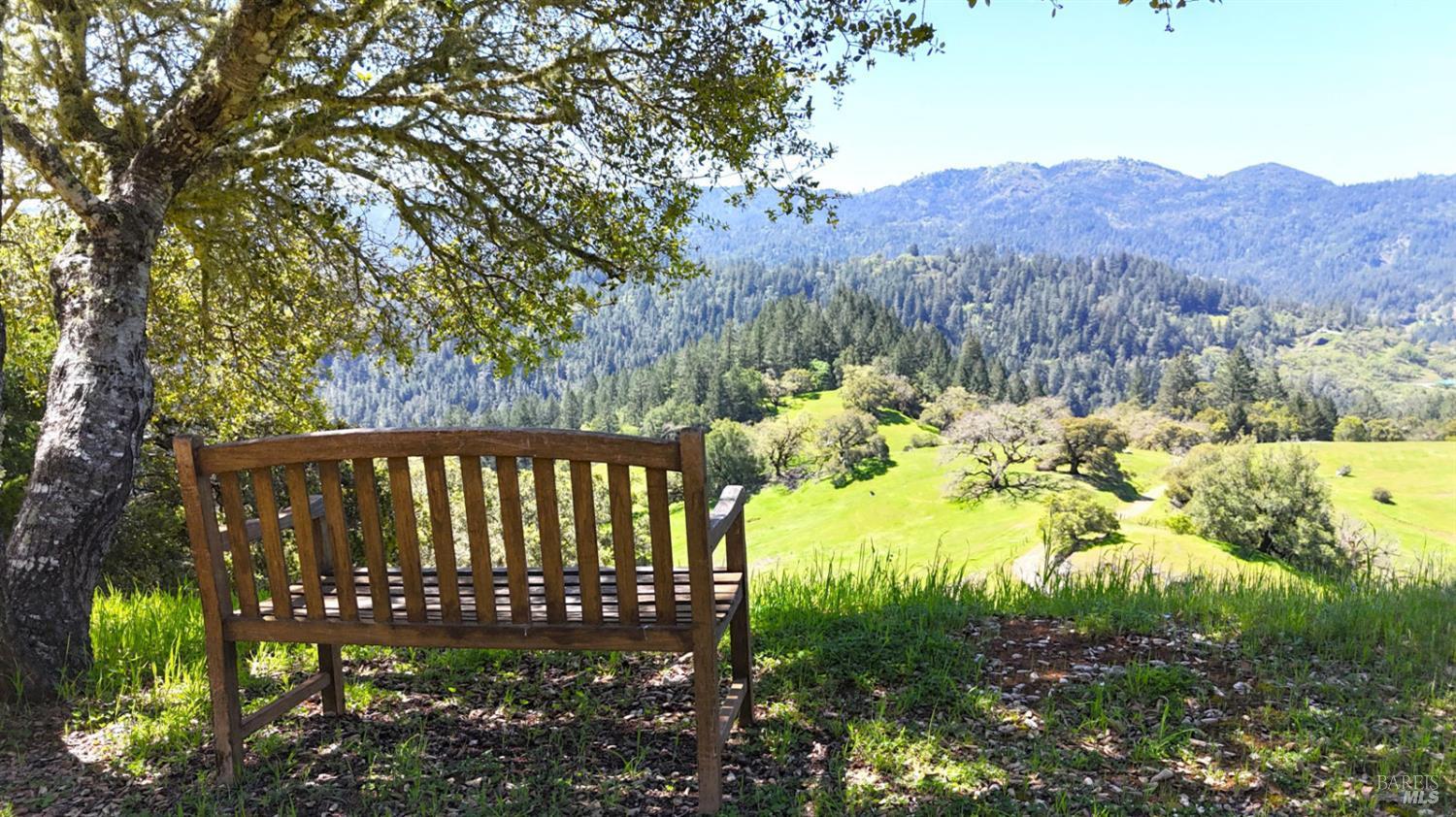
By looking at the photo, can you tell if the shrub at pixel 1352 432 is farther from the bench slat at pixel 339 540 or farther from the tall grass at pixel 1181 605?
the bench slat at pixel 339 540

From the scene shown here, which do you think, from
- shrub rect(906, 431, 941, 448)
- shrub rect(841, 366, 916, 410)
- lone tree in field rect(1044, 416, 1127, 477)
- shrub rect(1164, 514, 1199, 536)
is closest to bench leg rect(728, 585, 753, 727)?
shrub rect(1164, 514, 1199, 536)

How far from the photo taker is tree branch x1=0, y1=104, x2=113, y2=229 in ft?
15.1

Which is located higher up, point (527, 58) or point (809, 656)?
point (527, 58)

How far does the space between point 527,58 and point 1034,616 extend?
16.6ft

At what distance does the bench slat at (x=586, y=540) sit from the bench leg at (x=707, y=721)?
365 mm

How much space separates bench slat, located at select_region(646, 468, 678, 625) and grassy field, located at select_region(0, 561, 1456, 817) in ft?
2.50

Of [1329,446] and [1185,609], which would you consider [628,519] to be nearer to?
[1185,609]

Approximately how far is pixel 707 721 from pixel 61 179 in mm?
4286

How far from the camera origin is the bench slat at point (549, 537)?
2.88 metres

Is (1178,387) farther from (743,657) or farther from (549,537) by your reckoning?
(549,537)

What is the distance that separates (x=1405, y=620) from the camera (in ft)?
15.1

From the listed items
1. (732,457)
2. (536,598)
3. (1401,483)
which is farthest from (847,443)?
(536,598)

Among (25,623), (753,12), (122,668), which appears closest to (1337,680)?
(753,12)

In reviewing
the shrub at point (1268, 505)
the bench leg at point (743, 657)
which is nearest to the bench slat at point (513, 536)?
the bench leg at point (743, 657)
